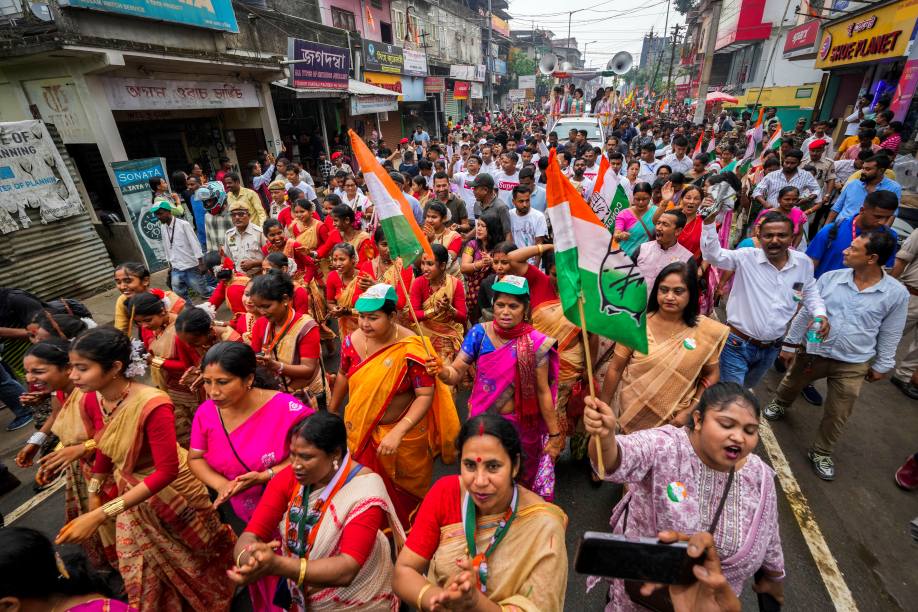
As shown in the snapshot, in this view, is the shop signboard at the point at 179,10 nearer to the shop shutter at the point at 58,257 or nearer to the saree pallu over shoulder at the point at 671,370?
the shop shutter at the point at 58,257

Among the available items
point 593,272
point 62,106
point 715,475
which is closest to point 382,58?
point 62,106

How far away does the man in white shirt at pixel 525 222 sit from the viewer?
5582 mm

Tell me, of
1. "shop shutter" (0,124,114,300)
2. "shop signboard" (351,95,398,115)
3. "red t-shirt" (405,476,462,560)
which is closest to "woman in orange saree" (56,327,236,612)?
"red t-shirt" (405,476,462,560)

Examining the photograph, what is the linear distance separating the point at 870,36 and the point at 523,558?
18.6m

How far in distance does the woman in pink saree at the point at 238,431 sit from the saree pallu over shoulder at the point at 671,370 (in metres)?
2.02

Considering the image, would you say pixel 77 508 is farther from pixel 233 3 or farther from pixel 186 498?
pixel 233 3

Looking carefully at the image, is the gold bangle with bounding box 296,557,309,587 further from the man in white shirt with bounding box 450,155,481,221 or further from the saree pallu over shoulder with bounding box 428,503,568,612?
the man in white shirt with bounding box 450,155,481,221

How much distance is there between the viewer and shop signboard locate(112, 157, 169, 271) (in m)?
8.30

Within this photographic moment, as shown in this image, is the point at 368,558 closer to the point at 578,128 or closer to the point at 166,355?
the point at 166,355

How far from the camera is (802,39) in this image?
797 inches

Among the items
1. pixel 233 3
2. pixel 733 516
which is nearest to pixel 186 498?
pixel 733 516

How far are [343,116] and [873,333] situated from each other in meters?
19.4

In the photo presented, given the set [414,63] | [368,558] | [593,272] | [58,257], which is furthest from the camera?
[414,63]

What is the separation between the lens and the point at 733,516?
168 cm
